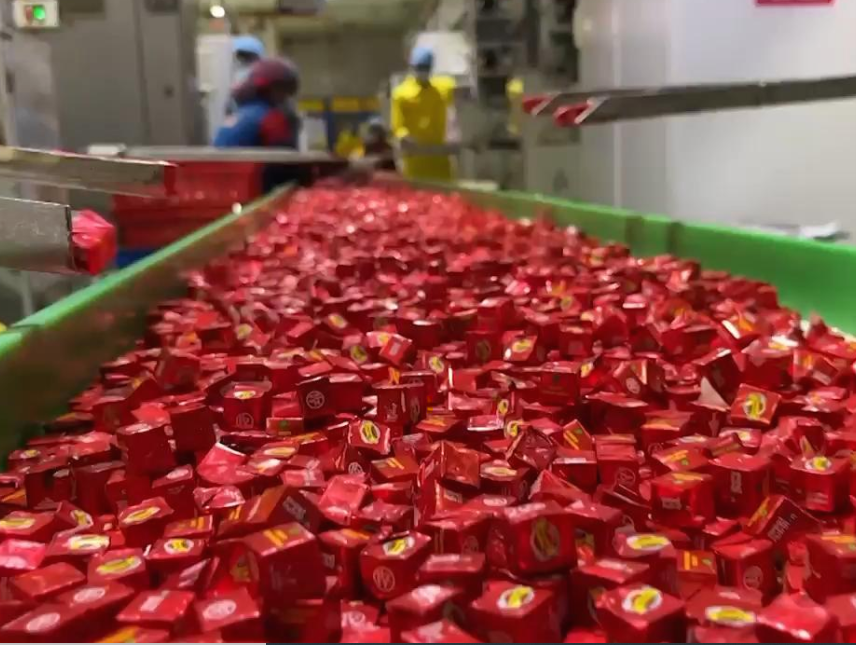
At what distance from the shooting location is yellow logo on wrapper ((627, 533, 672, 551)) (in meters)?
0.95

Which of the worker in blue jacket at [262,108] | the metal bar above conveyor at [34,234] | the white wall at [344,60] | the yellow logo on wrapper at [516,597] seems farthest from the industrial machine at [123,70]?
the white wall at [344,60]

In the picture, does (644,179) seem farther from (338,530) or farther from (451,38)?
(451,38)

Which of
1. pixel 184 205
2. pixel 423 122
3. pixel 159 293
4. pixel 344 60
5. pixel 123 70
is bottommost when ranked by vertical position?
pixel 159 293

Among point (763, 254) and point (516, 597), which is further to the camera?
point (763, 254)

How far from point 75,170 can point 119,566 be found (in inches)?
34.3

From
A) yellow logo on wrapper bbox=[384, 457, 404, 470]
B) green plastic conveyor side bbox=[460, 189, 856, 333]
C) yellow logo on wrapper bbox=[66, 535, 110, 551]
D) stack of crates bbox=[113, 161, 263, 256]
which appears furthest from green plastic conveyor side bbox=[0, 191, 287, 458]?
stack of crates bbox=[113, 161, 263, 256]

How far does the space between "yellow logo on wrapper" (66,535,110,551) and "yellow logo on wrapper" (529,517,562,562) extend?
0.54 metres

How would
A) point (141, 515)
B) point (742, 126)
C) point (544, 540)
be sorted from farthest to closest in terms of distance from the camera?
point (742, 126), point (141, 515), point (544, 540)

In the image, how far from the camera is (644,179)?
16.6 feet

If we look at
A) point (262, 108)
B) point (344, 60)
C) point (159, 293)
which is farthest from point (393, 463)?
point (344, 60)

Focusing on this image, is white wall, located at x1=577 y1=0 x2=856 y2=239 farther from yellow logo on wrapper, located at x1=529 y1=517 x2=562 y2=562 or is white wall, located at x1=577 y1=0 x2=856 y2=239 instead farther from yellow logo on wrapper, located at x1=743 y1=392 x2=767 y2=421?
yellow logo on wrapper, located at x1=529 y1=517 x2=562 y2=562

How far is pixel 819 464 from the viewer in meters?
1.21

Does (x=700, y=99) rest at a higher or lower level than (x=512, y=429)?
higher

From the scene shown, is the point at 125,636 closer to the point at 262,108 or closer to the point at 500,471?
the point at 500,471
